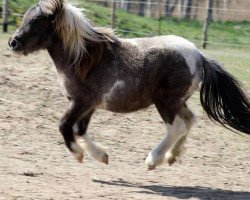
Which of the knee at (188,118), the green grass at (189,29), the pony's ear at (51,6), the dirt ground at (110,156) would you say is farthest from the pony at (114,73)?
the green grass at (189,29)

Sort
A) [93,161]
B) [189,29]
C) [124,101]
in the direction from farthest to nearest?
[189,29], [93,161], [124,101]

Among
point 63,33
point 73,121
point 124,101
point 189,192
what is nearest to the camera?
point 189,192

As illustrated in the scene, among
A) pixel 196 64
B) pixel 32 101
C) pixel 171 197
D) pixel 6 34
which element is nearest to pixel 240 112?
pixel 196 64

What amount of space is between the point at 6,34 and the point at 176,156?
988 cm

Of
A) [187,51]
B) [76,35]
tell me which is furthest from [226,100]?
[76,35]

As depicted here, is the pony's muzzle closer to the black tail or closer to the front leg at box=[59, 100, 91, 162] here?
the front leg at box=[59, 100, 91, 162]

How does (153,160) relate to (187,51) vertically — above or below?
below

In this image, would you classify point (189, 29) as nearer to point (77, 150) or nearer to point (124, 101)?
point (124, 101)

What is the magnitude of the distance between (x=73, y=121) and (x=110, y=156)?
102 centimetres

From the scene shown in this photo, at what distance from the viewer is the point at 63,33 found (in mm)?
6371

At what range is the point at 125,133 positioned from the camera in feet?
26.1

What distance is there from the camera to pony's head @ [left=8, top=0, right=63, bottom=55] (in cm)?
636

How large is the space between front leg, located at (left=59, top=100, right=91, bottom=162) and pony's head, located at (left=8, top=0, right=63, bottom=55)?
0.79 metres

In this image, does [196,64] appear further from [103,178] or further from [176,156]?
[103,178]
